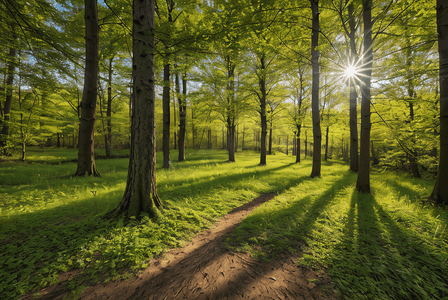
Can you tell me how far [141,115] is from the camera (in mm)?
3414

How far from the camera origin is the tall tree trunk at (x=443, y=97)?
4.23 meters

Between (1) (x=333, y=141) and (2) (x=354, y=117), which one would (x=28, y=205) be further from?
(1) (x=333, y=141)

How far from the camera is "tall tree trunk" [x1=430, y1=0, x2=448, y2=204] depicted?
13.9 feet

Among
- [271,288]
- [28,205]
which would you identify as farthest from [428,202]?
[28,205]

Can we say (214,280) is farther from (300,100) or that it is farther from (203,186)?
(300,100)

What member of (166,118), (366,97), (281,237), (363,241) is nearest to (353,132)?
(366,97)

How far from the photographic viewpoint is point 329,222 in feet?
12.1

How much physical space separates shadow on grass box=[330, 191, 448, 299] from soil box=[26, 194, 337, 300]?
37cm

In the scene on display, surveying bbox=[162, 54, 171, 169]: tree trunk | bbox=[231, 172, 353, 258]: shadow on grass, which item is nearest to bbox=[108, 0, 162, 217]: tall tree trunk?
bbox=[231, 172, 353, 258]: shadow on grass

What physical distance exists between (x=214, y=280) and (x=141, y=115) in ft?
10.6

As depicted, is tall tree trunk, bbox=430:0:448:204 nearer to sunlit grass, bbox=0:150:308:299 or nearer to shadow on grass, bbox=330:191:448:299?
shadow on grass, bbox=330:191:448:299

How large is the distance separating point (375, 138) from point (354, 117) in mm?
14806

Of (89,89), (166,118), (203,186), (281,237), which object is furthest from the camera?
(166,118)

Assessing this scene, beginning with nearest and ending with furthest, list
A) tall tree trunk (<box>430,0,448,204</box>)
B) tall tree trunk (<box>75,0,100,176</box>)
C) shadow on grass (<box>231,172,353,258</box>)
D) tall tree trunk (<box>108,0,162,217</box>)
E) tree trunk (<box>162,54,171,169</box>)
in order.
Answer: shadow on grass (<box>231,172,353,258</box>)
tall tree trunk (<box>108,0,162,217</box>)
tall tree trunk (<box>430,0,448,204</box>)
tall tree trunk (<box>75,0,100,176</box>)
tree trunk (<box>162,54,171,169</box>)
